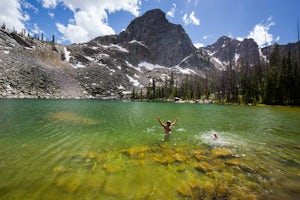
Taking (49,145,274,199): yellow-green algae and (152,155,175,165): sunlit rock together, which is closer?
(49,145,274,199): yellow-green algae

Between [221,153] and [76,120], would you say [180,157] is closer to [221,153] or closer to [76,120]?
→ [221,153]

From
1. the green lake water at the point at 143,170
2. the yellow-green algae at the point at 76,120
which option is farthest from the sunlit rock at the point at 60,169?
the yellow-green algae at the point at 76,120

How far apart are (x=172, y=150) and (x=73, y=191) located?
24.9 ft

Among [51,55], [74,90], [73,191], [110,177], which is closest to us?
[73,191]

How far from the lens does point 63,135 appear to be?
16.0 m

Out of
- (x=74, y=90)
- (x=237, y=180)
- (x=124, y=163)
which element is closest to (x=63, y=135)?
(x=124, y=163)

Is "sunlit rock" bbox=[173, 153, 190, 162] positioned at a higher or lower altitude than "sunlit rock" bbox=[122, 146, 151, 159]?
lower

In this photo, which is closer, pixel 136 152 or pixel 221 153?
pixel 136 152

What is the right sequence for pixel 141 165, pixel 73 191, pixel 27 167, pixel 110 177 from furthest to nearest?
pixel 141 165 < pixel 27 167 < pixel 110 177 < pixel 73 191

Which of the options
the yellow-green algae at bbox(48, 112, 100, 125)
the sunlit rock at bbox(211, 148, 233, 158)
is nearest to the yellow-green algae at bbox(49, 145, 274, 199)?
the sunlit rock at bbox(211, 148, 233, 158)

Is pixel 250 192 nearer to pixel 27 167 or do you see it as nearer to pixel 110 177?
pixel 110 177

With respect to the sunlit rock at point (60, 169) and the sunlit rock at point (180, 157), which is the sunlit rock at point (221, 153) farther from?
the sunlit rock at point (60, 169)

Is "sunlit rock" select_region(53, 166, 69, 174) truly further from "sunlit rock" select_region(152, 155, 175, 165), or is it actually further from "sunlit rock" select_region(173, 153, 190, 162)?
"sunlit rock" select_region(173, 153, 190, 162)

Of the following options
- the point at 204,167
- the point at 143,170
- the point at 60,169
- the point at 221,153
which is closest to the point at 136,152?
the point at 143,170
